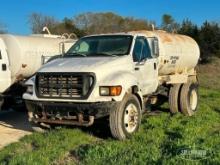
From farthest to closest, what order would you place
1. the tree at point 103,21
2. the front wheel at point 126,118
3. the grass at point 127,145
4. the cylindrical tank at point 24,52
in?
the tree at point 103,21 < the cylindrical tank at point 24,52 < the front wheel at point 126,118 < the grass at point 127,145

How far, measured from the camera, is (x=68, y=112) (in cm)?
950

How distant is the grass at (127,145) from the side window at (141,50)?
1.56 m

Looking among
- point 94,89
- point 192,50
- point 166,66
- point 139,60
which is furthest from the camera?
point 192,50

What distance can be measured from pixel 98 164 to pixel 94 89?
232cm

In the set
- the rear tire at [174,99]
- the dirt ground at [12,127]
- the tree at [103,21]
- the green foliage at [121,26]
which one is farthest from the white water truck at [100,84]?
the tree at [103,21]

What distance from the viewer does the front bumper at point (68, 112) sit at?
30.3 feet

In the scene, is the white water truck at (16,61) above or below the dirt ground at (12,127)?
above

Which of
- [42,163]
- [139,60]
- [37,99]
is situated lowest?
[42,163]

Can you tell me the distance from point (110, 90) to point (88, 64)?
796mm

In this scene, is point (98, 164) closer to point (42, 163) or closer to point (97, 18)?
point (42, 163)

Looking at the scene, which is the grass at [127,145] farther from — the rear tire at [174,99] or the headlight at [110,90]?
the rear tire at [174,99]

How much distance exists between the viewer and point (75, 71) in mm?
9500

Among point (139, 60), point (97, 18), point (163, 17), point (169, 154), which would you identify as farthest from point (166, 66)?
point (97, 18)

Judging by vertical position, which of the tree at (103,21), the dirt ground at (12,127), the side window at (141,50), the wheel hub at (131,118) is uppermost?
the tree at (103,21)
